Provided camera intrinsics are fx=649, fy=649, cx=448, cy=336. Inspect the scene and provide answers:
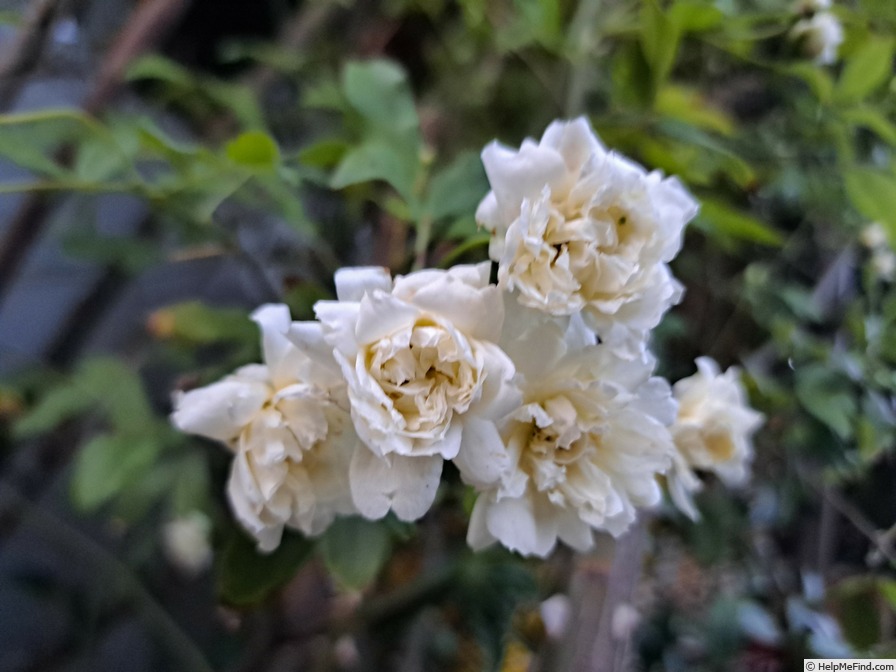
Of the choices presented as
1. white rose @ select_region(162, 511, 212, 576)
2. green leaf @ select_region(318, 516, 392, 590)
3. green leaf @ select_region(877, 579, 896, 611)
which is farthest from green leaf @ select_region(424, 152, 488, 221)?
white rose @ select_region(162, 511, 212, 576)

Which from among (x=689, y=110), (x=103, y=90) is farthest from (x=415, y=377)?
(x=103, y=90)

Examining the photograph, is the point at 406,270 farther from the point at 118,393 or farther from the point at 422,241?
the point at 118,393

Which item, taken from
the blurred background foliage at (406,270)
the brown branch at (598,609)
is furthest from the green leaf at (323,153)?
the brown branch at (598,609)

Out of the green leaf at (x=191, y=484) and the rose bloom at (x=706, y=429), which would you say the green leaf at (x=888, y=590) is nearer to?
the rose bloom at (x=706, y=429)

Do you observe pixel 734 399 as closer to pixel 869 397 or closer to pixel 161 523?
pixel 869 397

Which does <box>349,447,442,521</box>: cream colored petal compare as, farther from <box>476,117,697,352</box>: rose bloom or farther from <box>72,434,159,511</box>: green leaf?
<box>72,434,159,511</box>: green leaf

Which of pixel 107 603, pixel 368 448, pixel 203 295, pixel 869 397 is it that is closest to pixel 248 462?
pixel 368 448

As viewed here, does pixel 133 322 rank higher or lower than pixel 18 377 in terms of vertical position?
lower
